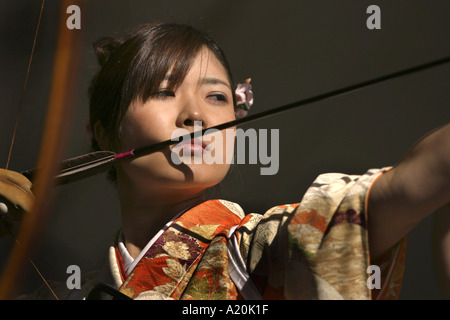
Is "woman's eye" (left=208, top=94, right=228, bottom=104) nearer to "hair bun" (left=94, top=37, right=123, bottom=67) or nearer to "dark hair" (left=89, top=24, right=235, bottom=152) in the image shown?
"dark hair" (left=89, top=24, right=235, bottom=152)

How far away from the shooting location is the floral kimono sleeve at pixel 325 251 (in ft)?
2.33

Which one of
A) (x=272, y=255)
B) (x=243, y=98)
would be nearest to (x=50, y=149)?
(x=243, y=98)

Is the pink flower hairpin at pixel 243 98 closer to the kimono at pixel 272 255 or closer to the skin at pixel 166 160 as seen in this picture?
the skin at pixel 166 160

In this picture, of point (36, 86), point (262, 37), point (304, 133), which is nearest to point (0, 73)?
point (36, 86)

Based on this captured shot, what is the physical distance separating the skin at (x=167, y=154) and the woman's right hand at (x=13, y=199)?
169mm

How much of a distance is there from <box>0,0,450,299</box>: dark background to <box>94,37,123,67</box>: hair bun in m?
0.09

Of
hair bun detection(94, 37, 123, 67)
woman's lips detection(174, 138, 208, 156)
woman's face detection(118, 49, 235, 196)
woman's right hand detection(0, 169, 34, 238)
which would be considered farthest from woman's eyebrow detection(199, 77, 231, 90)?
woman's right hand detection(0, 169, 34, 238)

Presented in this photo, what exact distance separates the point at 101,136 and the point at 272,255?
1.47ft

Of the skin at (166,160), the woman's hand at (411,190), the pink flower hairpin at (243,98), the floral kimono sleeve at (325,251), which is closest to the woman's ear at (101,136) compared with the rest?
the skin at (166,160)

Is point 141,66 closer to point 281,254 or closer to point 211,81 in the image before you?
point 211,81

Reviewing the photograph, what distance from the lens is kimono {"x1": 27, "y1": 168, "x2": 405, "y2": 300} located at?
0.72m

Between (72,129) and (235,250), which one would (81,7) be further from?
(235,250)

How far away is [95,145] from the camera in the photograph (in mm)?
1115

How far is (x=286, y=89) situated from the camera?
1136mm
